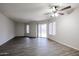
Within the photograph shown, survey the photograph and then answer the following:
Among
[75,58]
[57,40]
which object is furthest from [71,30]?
[75,58]

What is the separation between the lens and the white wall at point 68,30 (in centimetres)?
372

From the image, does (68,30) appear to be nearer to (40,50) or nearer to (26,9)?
(40,50)

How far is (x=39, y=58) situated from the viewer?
1.29 metres

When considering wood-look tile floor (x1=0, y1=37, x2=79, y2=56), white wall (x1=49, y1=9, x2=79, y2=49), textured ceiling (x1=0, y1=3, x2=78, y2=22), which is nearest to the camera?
textured ceiling (x1=0, y1=3, x2=78, y2=22)

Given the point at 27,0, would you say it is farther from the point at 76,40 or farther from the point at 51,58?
the point at 76,40

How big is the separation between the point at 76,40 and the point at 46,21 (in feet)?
4.28

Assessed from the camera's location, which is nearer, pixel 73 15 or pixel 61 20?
pixel 73 15

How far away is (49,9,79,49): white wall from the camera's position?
3723mm

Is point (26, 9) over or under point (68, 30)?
over

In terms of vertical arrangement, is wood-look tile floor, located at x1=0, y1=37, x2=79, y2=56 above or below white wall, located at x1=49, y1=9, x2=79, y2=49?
below

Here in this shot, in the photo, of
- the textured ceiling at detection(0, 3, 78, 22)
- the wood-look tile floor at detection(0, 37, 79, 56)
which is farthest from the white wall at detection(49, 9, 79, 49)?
the textured ceiling at detection(0, 3, 78, 22)

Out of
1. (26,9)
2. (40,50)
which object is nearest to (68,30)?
(40,50)

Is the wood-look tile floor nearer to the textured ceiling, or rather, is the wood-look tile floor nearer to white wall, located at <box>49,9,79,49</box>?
white wall, located at <box>49,9,79,49</box>

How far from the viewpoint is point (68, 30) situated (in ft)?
13.9
